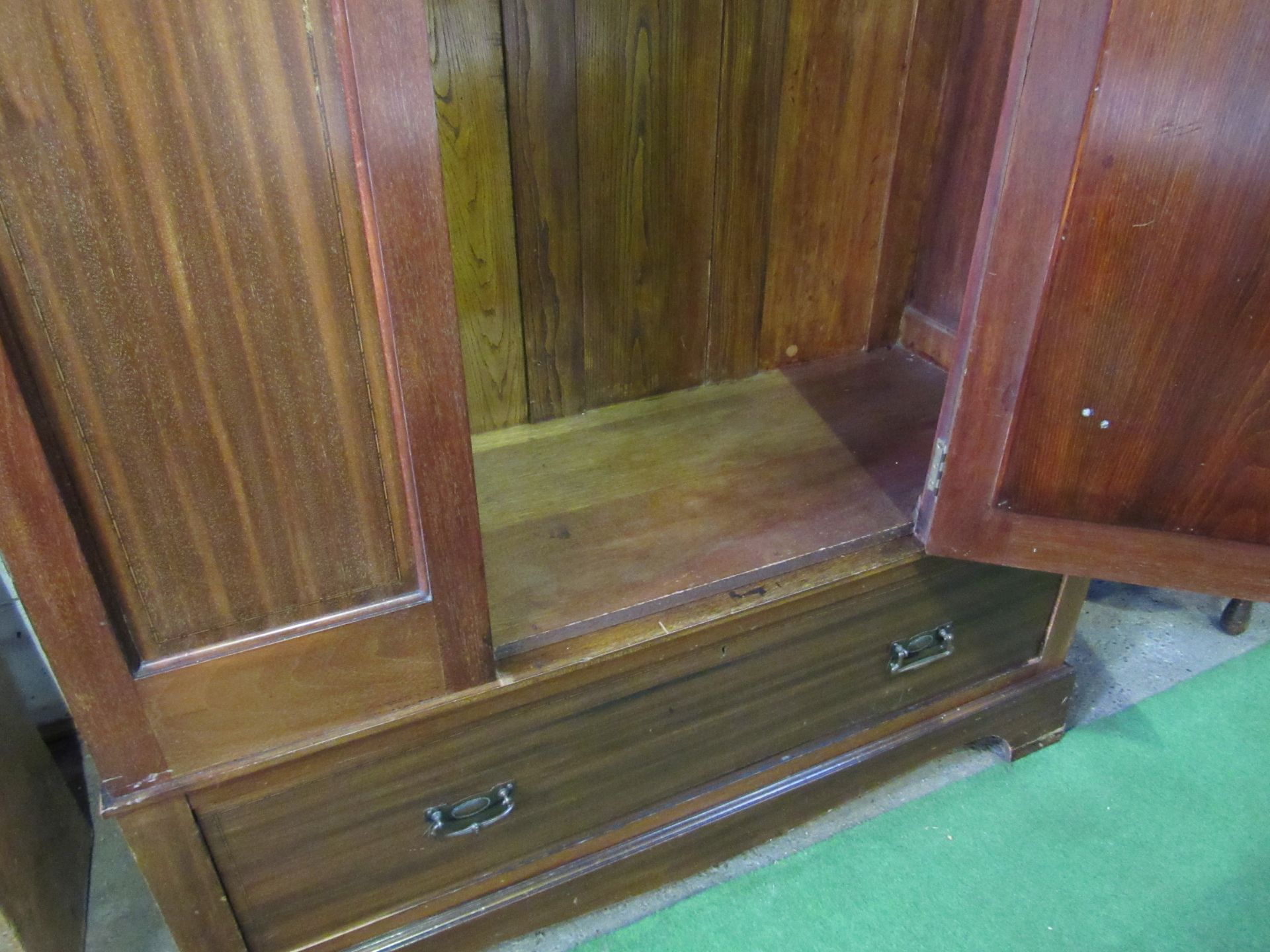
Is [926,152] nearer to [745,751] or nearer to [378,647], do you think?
[745,751]

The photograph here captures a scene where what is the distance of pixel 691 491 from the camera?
1108 mm

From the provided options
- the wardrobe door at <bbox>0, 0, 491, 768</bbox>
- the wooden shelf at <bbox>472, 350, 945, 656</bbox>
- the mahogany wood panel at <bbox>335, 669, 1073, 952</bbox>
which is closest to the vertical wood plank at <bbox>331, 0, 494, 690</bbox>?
the wardrobe door at <bbox>0, 0, 491, 768</bbox>

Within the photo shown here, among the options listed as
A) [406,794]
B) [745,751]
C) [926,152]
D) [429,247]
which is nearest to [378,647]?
[406,794]

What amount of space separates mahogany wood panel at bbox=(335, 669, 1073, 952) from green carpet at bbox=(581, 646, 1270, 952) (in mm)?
48

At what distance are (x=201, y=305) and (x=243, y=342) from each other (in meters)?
0.04

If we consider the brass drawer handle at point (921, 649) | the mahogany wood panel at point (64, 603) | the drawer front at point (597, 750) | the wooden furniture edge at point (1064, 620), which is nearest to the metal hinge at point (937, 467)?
the drawer front at point (597, 750)

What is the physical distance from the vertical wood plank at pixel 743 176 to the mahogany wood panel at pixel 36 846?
3.46ft

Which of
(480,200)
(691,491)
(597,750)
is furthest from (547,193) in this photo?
(597,750)

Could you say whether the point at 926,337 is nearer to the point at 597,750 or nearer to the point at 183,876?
the point at 597,750

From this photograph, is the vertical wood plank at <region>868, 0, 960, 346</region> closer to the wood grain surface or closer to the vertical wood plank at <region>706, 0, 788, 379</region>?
the wood grain surface

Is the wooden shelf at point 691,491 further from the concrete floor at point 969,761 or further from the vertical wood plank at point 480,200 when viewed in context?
the concrete floor at point 969,761

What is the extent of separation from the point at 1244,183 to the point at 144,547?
3.15 feet

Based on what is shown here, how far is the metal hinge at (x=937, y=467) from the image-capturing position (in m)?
0.94

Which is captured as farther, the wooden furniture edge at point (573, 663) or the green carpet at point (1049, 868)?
the green carpet at point (1049, 868)
